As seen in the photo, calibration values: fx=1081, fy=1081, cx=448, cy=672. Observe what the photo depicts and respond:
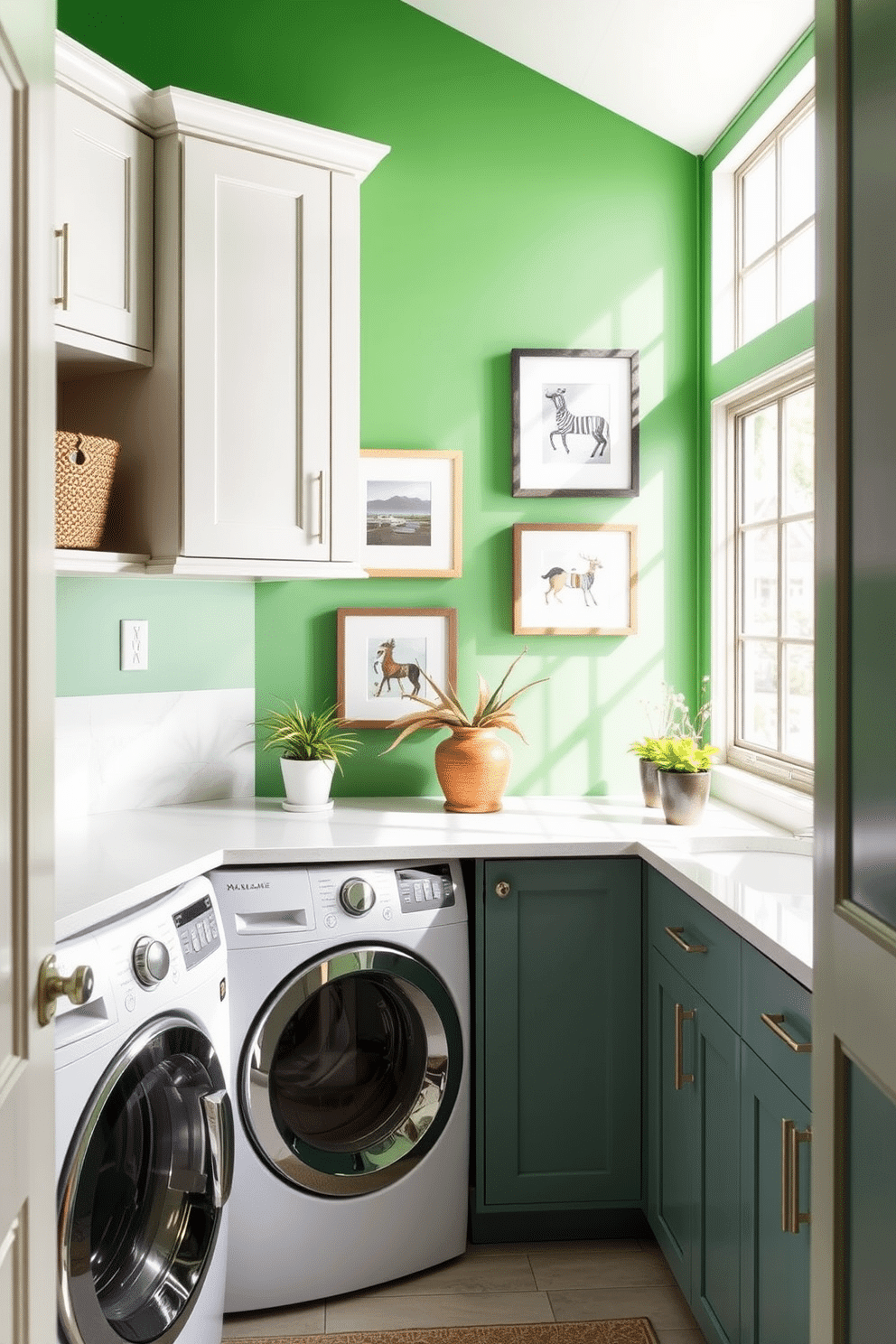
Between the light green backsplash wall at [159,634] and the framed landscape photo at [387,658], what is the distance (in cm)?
26

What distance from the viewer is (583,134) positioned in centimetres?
300

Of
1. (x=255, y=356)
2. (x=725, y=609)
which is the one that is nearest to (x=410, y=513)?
(x=255, y=356)

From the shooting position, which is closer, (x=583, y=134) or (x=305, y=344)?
(x=305, y=344)

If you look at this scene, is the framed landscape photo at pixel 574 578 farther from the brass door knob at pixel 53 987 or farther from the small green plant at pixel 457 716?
the brass door knob at pixel 53 987

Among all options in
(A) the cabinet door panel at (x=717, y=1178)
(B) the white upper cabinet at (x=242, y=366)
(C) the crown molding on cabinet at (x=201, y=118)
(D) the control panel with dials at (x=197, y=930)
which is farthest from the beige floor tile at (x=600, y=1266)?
(C) the crown molding on cabinet at (x=201, y=118)

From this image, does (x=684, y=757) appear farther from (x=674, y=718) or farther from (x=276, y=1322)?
(x=276, y=1322)

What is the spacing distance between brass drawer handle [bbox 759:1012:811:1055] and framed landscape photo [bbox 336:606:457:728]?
151 centimetres

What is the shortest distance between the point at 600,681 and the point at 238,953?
1338mm

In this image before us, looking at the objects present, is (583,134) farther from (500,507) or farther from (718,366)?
(500,507)

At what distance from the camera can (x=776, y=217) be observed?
8.95 feet

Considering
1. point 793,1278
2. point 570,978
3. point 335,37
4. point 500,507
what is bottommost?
point 793,1278

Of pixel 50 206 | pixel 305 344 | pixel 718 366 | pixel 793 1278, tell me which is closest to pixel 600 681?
pixel 718 366

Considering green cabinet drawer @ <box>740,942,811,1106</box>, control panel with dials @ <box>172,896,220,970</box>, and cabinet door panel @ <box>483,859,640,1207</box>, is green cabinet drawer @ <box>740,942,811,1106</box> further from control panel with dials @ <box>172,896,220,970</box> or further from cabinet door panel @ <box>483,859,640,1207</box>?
control panel with dials @ <box>172,896,220,970</box>

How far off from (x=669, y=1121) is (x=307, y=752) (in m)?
1.22
